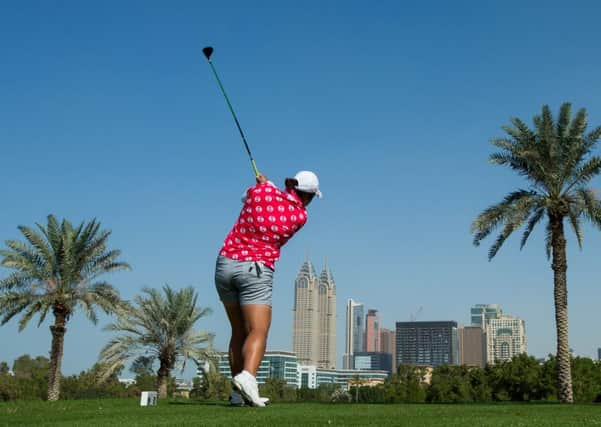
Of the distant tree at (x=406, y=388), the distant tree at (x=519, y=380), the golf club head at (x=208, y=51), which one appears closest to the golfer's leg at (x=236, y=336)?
the golf club head at (x=208, y=51)

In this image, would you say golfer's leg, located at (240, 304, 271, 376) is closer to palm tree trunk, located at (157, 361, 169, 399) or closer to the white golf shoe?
the white golf shoe

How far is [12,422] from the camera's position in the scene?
560 centimetres

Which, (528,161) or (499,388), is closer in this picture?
(528,161)

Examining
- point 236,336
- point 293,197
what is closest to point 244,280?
point 236,336

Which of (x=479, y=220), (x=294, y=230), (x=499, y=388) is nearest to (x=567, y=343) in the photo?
(x=479, y=220)

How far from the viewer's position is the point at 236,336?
7.04 metres

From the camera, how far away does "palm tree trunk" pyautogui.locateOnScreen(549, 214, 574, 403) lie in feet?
85.5

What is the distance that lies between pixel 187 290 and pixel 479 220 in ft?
49.0

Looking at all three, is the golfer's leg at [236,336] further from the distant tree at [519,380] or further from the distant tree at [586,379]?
the distant tree at [519,380]

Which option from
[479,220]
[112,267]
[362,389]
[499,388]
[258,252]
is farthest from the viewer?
[362,389]

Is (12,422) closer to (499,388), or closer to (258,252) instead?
(258,252)

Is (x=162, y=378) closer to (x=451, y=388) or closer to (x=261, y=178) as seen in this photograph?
(x=261, y=178)

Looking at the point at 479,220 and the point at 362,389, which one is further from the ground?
the point at 479,220

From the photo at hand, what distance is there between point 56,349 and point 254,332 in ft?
82.9
